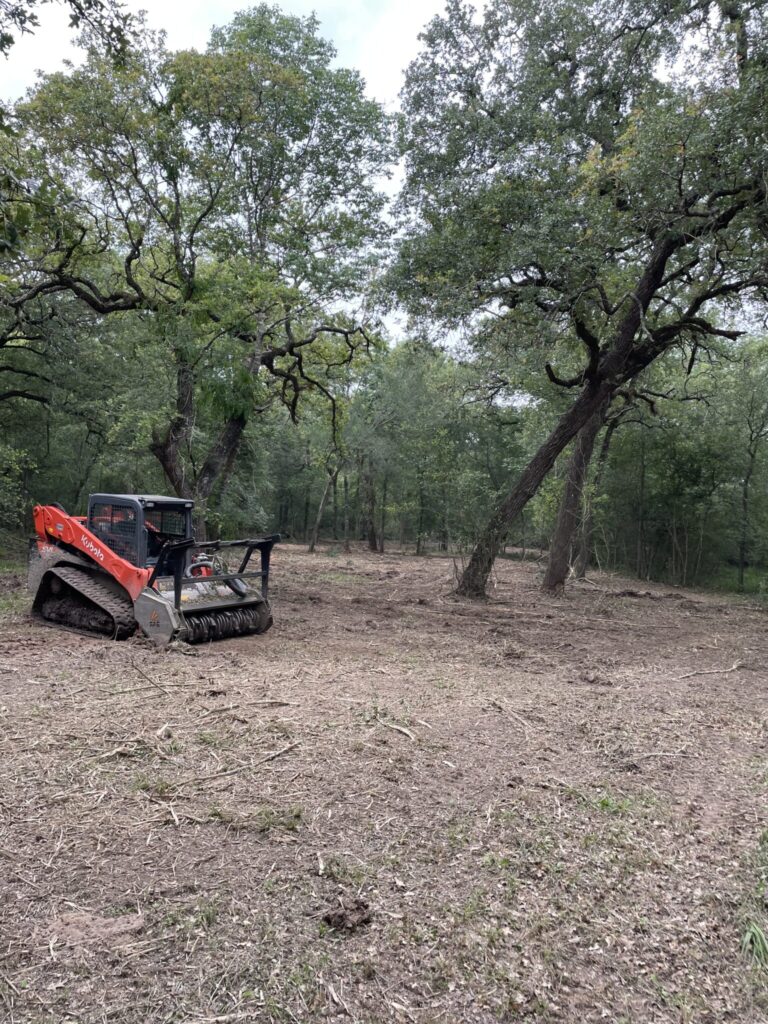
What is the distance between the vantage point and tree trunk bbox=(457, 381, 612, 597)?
1184 cm

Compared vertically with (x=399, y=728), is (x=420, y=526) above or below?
above

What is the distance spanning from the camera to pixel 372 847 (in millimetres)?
2779

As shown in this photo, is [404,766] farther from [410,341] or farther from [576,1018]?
[410,341]

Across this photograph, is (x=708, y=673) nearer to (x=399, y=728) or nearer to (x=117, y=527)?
(x=399, y=728)

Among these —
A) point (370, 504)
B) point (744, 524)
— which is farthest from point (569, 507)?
point (370, 504)

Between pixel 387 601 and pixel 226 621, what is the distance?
4.78 m

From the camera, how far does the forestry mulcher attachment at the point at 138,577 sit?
262 inches

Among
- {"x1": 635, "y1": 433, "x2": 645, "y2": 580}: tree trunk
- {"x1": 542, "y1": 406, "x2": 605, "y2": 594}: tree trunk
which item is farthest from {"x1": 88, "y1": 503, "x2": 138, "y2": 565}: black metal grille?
{"x1": 635, "y1": 433, "x2": 645, "y2": 580}: tree trunk

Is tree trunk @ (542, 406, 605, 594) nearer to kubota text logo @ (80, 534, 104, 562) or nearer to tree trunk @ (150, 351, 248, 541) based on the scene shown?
tree trunk @ (150, 351, 248, 541)

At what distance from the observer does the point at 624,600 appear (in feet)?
46.3

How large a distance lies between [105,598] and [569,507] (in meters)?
9.43

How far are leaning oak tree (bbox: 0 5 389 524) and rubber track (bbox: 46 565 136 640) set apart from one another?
4.11 meters

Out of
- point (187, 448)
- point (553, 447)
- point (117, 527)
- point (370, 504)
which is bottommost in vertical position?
point (117, 527)

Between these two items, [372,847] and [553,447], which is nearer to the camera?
[372,847]
